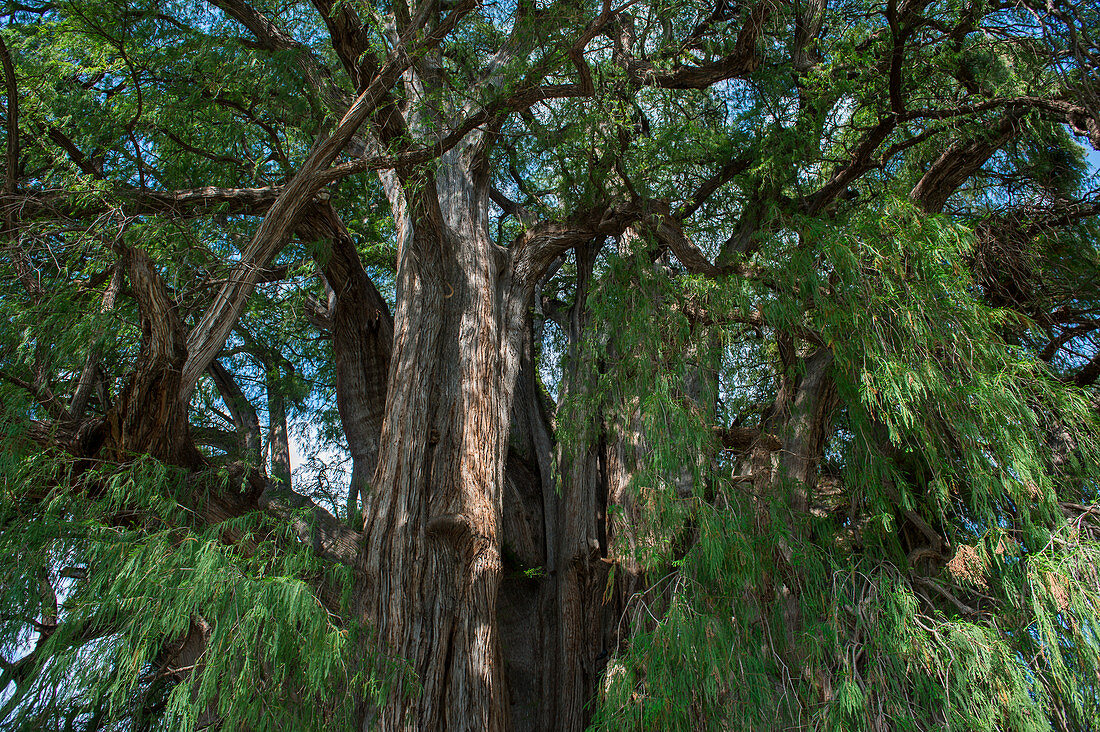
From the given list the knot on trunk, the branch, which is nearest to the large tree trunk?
the knot on trunk

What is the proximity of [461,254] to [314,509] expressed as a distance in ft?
5.42

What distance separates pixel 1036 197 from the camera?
149 inches

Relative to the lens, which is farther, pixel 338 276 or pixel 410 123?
pixel 410 123

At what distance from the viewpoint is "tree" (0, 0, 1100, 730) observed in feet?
7.84

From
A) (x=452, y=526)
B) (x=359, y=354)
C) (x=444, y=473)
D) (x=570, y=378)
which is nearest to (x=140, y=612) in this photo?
(x=452, y=526)

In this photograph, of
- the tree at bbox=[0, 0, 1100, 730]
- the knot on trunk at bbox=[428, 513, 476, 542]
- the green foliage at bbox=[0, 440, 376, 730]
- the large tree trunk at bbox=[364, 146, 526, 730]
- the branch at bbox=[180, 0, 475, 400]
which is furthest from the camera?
the knot on trunk at bbox=[428, 513, 476, 542]

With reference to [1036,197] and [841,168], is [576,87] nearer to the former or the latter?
[841,168]

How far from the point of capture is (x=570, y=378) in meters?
4.31

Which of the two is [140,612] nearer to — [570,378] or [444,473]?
[444,473]

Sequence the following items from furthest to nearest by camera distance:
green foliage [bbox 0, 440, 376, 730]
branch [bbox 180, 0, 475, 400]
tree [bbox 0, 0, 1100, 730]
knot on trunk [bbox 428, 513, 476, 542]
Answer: knot on trunk [bbox 428, 513, 476, 542] → branch [bbox 180, 0, 475, 400] → tree [bbox 0, 0, 1100, 730] → green foliage [bbox 0, 440, 376, 730]

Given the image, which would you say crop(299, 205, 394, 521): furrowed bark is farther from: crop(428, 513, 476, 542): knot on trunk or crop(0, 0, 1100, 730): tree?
crop(428, 513, 476, 542): knot on trunk

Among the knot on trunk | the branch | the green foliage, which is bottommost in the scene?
the green foliage

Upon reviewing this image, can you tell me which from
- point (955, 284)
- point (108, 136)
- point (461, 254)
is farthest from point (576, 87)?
point (108, 136)

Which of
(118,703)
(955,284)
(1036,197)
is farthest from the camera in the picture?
(1036,197)
